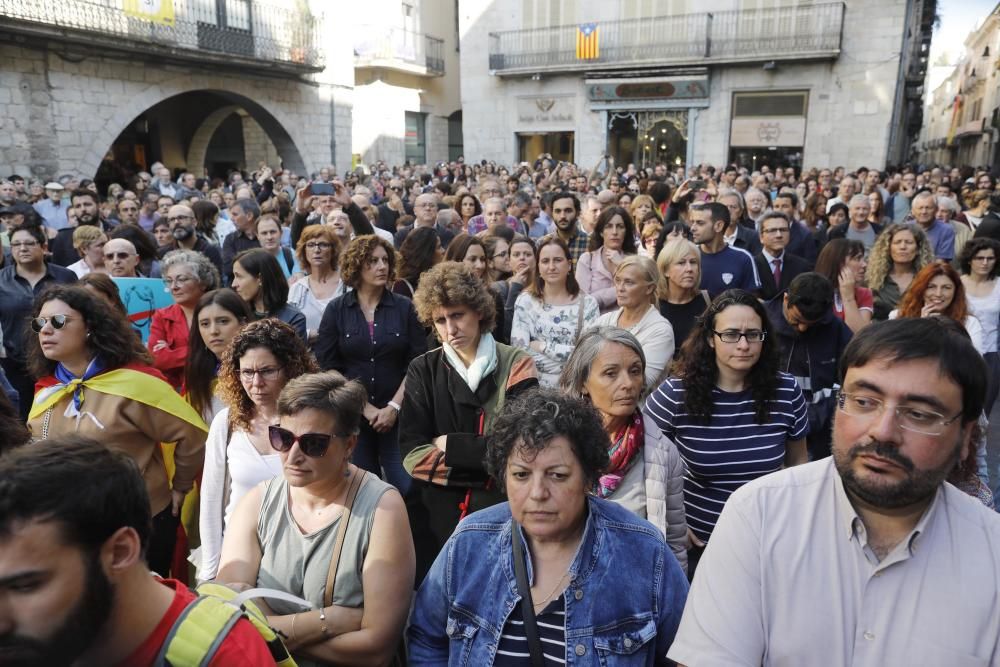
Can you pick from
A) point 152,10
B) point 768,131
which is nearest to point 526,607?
point 152,10

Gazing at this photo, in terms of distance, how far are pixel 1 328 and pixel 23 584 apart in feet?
14.9

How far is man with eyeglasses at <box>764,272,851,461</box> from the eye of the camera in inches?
147

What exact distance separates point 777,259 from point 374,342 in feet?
12.0

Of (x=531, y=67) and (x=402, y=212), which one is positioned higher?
(x=531, y=67)

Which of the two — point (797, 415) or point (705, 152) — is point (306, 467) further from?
point (705, 152)

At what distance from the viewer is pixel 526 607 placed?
1.88m

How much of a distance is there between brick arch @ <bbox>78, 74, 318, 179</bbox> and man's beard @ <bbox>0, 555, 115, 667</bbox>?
1704 centimetres

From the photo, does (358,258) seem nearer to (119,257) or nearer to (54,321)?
(54,321)

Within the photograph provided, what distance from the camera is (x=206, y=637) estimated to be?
54.2 inches

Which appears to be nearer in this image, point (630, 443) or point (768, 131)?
point (630, 443)

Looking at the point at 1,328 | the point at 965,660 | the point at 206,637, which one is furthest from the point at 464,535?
the point at 1,328

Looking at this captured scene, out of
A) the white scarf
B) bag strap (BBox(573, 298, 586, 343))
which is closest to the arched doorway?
bag strap (BBox(573, 298, 586, 343))

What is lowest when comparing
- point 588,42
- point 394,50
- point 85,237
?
point 85,237

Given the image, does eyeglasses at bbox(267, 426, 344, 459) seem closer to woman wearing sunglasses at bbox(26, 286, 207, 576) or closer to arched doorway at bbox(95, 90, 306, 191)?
woman wearing sunglasses at bbox(26, 286, 207, 576)
